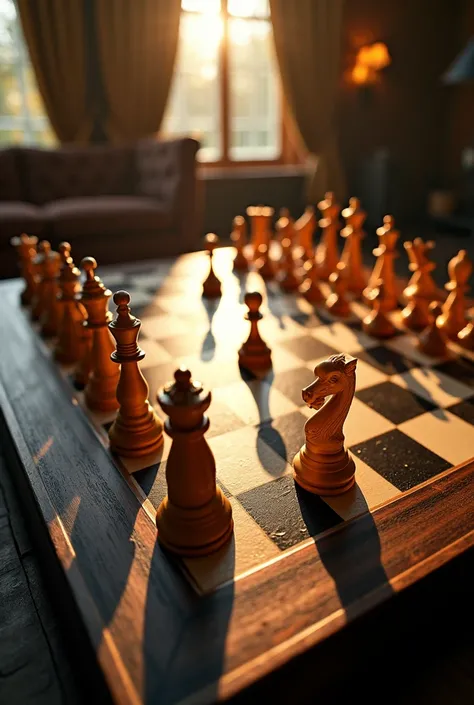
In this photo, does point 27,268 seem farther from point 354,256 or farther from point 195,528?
point 195,528

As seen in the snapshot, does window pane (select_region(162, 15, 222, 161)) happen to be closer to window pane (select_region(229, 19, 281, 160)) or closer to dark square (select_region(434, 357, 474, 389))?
window pane (select_region(229, 19, 281, 160))

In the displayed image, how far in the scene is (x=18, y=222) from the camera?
10.7ft

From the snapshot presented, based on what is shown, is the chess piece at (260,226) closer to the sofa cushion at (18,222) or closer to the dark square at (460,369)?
the dark square at (460,369)

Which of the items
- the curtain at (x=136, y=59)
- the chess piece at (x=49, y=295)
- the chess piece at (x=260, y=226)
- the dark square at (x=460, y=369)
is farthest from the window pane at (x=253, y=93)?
the dark square at (x=460, y=369)

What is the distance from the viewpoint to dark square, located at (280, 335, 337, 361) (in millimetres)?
1533

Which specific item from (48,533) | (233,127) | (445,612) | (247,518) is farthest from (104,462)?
(233,127)

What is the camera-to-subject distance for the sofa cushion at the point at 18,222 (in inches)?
128

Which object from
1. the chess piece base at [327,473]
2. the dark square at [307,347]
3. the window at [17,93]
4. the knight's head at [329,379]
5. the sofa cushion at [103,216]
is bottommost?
the sofa cushion at [103,216]

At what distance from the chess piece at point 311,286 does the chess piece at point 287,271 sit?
1.7 inches

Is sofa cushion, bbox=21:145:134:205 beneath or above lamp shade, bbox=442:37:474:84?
beneath

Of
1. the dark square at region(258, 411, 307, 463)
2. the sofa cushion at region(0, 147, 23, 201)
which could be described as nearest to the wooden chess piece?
the dark square at region(258, 411, 307, 463)

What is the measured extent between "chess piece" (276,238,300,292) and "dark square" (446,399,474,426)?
921 mm

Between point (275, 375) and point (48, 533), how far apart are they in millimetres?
732

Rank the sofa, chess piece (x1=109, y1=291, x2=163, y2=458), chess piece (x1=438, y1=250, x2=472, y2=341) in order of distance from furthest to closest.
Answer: the sofa
chess piece (x1=438, y1=250, x2=472, y2=341)
chess piece (x1=109, y1=291, x2=163, y2=458)
